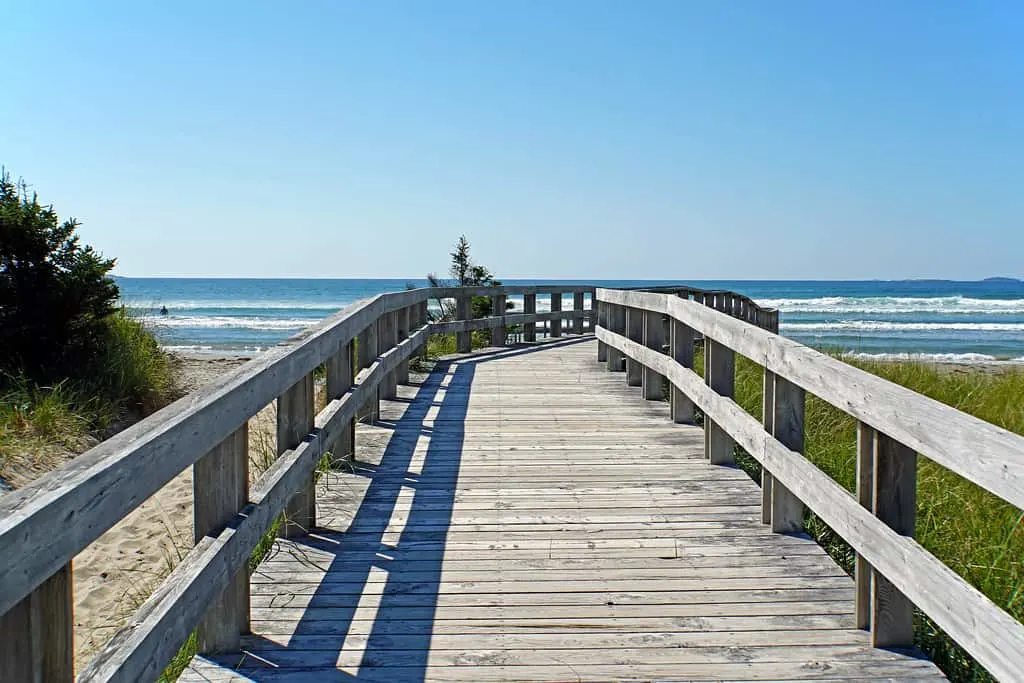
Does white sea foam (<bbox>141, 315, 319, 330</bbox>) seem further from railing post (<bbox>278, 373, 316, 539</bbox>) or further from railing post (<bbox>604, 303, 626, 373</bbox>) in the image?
railing post (<bbox>278, 373, 316, 539</bbox>)

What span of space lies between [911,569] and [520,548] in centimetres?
207

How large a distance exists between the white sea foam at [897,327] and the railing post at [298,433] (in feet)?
119

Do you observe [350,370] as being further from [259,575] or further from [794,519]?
[794,519]

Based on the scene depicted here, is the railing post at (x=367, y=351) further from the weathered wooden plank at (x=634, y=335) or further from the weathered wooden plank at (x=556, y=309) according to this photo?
the weathered wooden plank at (x=556, y=309)

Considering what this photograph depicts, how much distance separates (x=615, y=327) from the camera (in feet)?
34.8

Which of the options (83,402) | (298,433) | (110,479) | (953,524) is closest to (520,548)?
(298,433)

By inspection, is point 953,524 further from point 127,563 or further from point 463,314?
point 463,314

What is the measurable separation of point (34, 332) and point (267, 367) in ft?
26.6

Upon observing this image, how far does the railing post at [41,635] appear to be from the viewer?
1.59 metres

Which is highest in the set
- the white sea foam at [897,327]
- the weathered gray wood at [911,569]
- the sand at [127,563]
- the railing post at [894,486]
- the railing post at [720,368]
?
the railing post at [720,368]

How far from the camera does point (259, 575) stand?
155 inches

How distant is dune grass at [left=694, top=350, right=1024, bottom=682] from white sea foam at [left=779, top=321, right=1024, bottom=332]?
32155 mm

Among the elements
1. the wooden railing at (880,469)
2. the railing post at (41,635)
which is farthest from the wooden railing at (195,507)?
the wooden railing at (880,469)

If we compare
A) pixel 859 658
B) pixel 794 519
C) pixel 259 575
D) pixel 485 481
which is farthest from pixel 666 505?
pixel 259 575
